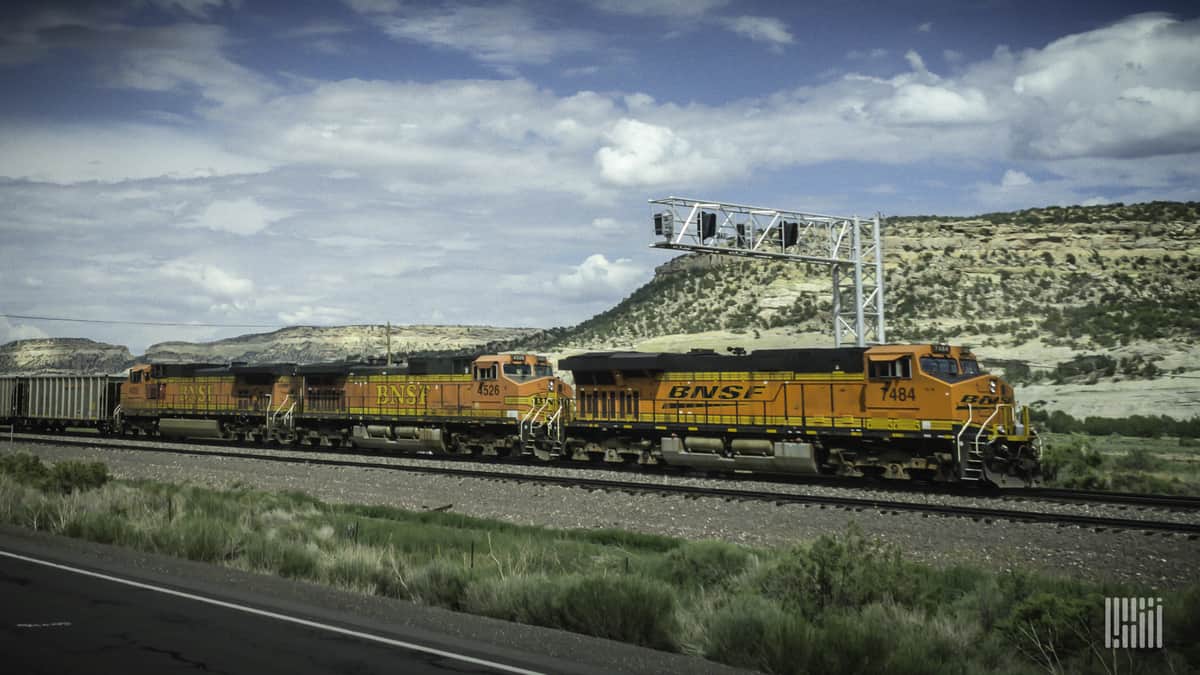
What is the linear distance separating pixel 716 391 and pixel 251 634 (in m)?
19.3

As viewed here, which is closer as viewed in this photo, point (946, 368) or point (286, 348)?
point (946, 368)

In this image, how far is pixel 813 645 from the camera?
29.3 ft

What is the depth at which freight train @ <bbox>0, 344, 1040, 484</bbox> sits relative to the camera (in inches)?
900

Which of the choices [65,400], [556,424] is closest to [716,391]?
[556,424]

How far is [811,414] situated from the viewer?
83.0ft

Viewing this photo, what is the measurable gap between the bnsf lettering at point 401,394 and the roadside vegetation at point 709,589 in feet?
56.5

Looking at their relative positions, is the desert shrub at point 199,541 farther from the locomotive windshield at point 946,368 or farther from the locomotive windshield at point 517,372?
the locomotive windshield at point 517,372

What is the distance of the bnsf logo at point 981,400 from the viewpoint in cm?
2247

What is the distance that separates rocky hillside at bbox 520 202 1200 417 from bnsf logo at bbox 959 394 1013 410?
2791cm

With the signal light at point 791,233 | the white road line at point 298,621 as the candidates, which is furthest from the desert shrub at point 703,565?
the signal light at point 791,233

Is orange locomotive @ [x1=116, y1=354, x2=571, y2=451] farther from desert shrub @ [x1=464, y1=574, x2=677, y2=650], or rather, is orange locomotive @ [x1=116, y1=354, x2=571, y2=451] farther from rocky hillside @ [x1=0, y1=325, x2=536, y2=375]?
rocky hillside @ [x1=0, y1=325, x2=536, y2=375]

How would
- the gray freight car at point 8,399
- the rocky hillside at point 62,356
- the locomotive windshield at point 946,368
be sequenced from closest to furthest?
the locomotive windshield at point 946,368, the gray freight car at point 8,399, the rocky hillside at point 62,356

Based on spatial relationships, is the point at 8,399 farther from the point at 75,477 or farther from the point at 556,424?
the point at 556,424

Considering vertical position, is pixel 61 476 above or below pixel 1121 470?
above
